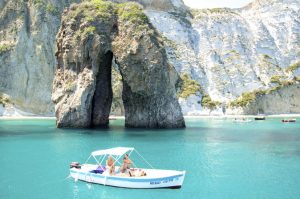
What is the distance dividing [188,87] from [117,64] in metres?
63.3

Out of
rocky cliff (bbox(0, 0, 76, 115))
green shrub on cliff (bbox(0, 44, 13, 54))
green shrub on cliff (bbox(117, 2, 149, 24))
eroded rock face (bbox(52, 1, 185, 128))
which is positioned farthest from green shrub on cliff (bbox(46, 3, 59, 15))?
green shrub on cliff (bbox(117, 2, 149, 24))

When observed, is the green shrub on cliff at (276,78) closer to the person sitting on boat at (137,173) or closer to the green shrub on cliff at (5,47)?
the green shrub on cliff at (5,47)

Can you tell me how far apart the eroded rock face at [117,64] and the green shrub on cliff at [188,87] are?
55.4 metres

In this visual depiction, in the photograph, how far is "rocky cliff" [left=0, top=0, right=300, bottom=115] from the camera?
11931cm

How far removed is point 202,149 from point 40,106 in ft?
272

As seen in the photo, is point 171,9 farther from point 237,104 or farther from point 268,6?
point 237,104

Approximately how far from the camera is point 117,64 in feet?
233

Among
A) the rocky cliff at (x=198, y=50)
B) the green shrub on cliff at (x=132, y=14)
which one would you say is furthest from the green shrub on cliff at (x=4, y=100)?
the green shrub on cliff at (x=132, y=14)

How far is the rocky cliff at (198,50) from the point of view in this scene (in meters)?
119

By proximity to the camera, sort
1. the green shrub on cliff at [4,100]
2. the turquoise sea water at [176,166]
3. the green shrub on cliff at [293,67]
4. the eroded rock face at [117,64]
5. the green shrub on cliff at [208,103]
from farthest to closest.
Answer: the green shrub on cliff at [293,67] → the green shrub on cliff at [208,103] → the green shrub on cliff at [4,100] → the eroded rock face at [117,64] → the turquoise sea water at [176,166]

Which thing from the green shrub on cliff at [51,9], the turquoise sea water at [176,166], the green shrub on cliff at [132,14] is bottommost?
the turquoise sea water at [176,166]

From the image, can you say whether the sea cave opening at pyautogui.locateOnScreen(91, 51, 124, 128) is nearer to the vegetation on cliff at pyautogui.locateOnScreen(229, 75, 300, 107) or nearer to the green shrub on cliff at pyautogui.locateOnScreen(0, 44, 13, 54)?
the green shrub on cliff at pyautogui.locateOnScreen(0, 44, 13, 54)

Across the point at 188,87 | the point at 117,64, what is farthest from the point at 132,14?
the point at 188,87

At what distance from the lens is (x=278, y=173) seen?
29.6m
